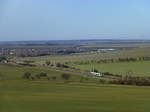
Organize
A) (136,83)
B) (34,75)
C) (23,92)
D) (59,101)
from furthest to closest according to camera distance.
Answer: (34,75) → (136,83) → (23,92) → (59,101)

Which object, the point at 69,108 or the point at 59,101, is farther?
the point at 59,101

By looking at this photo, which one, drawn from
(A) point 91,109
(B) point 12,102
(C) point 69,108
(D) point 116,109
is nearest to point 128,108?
(D) point 116,109

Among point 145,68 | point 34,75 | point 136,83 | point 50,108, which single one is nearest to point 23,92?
point 50,108

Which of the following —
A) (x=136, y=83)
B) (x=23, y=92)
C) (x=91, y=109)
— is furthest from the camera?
(x=136, y=83)

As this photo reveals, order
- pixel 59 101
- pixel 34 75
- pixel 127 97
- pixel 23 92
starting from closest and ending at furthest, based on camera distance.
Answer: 1. pixel 59 101
2. pixel 127 97
3. pixel 23 92
4. pixel 34 75

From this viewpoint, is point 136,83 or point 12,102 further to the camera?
point 136,83

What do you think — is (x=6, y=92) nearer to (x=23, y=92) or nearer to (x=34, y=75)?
(x=23, y=92)

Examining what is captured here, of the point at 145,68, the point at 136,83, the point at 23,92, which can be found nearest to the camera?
the point at 23,92

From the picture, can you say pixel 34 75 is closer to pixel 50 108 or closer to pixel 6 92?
pixel 6 92
